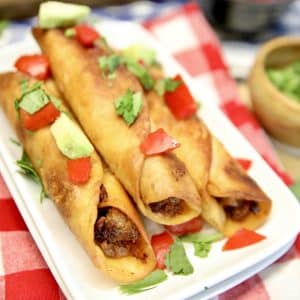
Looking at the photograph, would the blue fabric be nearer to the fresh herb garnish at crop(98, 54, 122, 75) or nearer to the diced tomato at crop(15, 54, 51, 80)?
the diced tomato at crop(15, 54, 51, 80)

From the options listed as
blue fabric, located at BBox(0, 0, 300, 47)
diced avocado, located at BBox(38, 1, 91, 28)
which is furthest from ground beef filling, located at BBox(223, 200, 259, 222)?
blue fabric, located at BBox(0, 0, 300, 47)

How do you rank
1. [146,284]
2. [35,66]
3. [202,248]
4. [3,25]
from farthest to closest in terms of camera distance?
1. [3,25]
2. [35,66]
3. [202,248]
4. [146,284]

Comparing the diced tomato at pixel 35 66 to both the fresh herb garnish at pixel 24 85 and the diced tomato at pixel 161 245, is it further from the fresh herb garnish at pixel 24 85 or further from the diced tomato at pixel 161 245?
the diced tomato at pixel 161 245

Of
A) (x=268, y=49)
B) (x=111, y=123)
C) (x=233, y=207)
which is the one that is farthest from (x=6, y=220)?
(x=268, y=49)

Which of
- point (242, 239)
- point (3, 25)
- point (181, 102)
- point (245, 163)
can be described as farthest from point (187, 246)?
point (3, 25)

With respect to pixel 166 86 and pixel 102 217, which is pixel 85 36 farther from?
pixel 102 217

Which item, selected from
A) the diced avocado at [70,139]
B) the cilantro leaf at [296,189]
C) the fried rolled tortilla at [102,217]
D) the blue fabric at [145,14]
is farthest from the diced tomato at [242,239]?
the blue fabric at [145,14]

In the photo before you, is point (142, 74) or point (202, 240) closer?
point (202, 240)

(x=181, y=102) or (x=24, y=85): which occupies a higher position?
(x=24, y=85)
